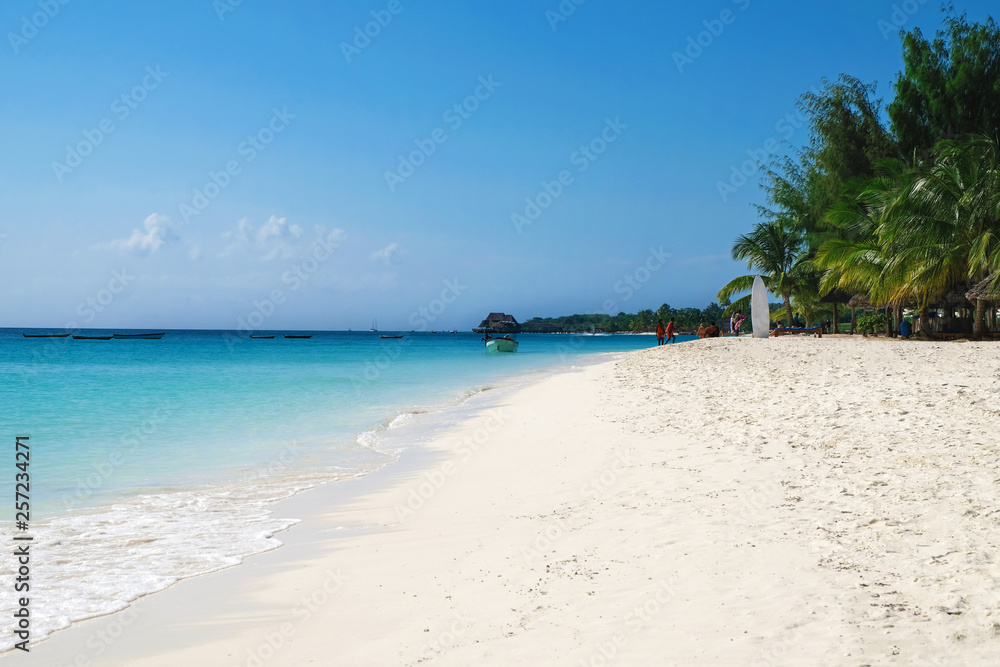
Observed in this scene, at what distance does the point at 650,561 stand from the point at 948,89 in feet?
91.9

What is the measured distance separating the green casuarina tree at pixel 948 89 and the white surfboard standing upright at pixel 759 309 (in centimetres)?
800

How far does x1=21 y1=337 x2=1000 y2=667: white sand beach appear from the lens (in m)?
3.18

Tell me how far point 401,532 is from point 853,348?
531 inches

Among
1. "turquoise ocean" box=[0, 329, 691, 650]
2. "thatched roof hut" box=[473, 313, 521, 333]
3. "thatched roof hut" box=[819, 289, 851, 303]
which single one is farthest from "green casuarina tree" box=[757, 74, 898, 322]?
"thatched roof hut" box=[473, 313, 521, 333]

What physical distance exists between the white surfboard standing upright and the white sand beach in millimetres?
18857

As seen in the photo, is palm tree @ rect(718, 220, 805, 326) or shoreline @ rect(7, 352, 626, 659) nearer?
shoreline @ rect(7, 352, 626, 659)

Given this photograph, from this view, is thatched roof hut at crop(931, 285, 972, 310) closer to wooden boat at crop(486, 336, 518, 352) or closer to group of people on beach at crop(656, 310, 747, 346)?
group of people on beach at crop(656, 310, 747, 346)

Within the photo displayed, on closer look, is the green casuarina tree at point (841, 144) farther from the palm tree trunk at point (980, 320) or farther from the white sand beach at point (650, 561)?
the white sand beach at point (650, 561)

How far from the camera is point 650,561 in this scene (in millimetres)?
4156

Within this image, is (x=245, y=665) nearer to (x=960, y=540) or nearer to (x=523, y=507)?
(x=523, y=507)

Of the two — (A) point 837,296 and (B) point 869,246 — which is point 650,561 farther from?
(A) point 837,296

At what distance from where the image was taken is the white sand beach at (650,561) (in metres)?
3.18

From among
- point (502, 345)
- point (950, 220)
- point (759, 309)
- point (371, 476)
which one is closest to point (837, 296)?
point (759, 309)

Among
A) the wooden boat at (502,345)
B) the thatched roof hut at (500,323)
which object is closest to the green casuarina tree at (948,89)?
the wooden boat at (502,345)
